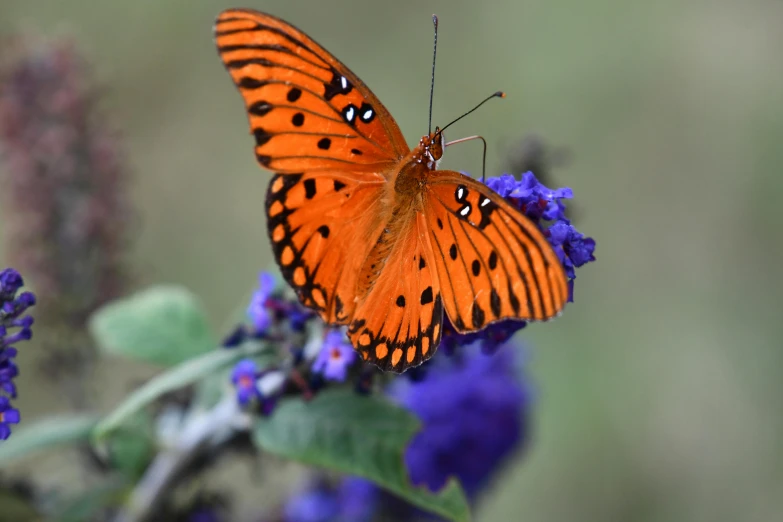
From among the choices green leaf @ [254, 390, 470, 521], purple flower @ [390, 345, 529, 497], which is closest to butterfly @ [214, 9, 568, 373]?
green leaf @ [254, 390, 470, 521]

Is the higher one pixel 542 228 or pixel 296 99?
pixel 296 99

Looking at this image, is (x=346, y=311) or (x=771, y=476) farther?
(x=771, y=476)

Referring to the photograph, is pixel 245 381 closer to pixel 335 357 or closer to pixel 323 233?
pixel 335 357

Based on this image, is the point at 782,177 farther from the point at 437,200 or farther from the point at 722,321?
the point at 437,200

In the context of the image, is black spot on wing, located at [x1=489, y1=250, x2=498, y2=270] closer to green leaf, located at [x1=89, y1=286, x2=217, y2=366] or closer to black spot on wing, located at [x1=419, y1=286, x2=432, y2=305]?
black spot on wing, located at [x1=419, y1=286, x2=432, y2=305]

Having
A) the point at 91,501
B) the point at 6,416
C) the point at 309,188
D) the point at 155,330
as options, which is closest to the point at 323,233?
the point at 309,188

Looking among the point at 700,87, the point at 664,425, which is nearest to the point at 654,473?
the point at 664,425

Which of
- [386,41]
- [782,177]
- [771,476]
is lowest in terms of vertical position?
[771,476]
